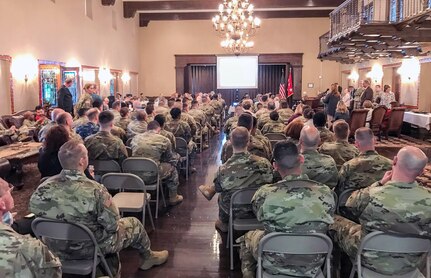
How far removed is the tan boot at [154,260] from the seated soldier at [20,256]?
1692mm

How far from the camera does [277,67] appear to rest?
21.3 metres

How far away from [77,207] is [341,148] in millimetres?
2847

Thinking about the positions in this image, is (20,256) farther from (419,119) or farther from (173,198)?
(419,119)

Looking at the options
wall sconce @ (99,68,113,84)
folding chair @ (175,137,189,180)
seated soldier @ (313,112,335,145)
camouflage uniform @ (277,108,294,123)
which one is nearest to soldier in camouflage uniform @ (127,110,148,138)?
folding chair @ (175,137,189,180)

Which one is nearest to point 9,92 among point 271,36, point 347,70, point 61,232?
point 61,232

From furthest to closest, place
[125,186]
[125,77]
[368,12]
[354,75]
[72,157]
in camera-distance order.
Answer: [354,75], [125,77], [368,12], [125,186], [72,157]

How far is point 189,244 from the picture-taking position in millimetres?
4352

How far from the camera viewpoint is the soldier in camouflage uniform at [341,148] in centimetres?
454

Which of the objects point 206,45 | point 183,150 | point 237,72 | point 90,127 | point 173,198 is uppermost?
point 206,45

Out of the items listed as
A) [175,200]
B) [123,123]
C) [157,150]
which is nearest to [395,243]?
[157,150]

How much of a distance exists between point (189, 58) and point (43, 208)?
18.3 m

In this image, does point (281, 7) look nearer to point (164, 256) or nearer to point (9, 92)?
point (9, 92)

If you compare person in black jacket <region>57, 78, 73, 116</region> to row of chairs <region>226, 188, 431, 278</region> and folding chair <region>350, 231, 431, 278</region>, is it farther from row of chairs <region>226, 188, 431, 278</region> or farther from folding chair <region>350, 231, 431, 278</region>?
folding chair <region>350, 231, 431, 278</region>

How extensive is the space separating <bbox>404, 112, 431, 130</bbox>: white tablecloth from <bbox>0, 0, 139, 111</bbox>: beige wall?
971 centimetres
